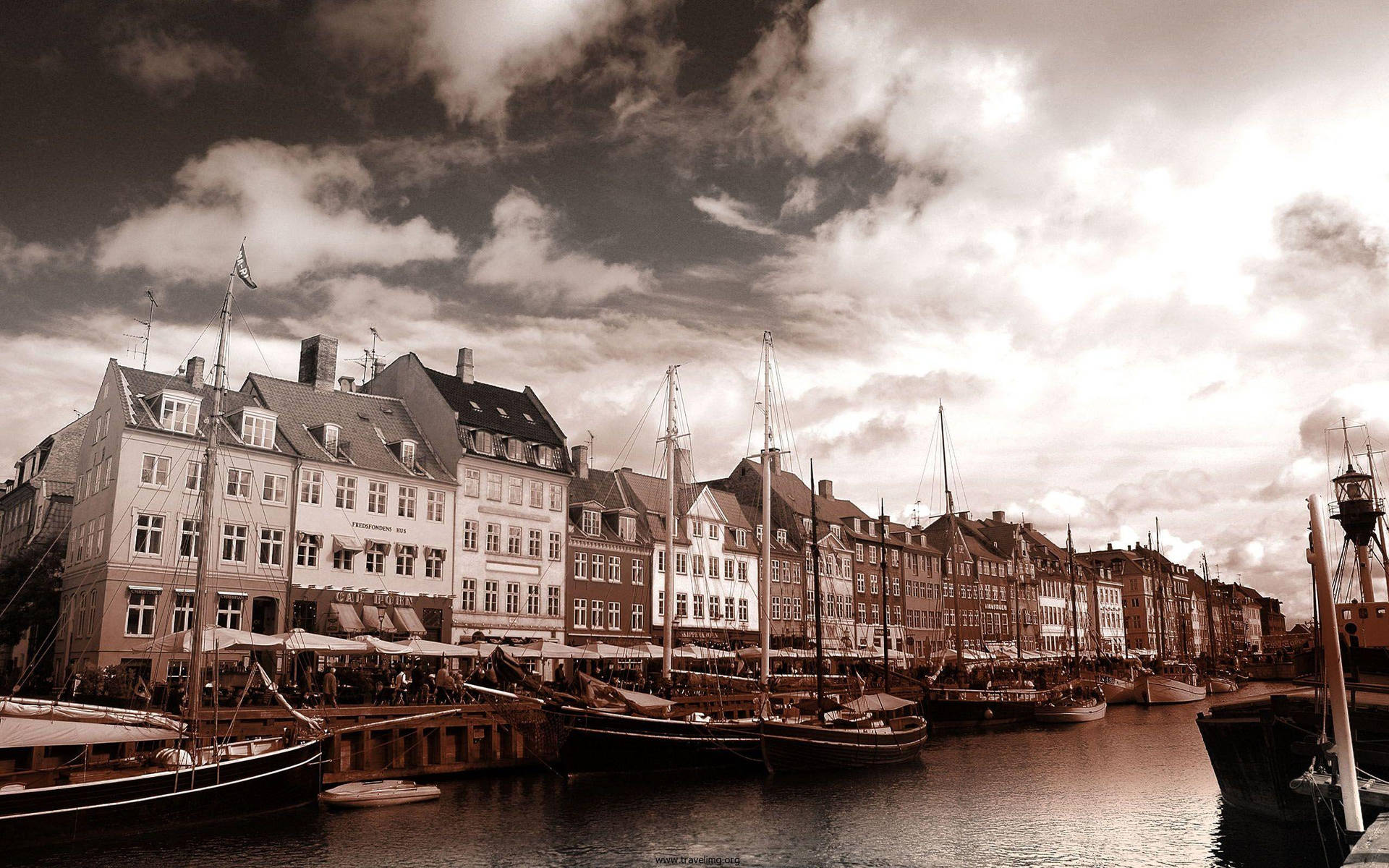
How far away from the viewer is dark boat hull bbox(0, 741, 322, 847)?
22562 millimetres

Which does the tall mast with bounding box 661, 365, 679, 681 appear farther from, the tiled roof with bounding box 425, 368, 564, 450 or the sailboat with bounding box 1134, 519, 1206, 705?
the sailboat with bounding box 1134, 519, 1206, 705

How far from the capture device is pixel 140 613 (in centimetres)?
4131

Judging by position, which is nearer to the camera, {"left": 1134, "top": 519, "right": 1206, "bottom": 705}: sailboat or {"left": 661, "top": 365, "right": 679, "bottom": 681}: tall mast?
{"left": 661, "top": 365, "right": 679, "bottom": 681}: tall mast

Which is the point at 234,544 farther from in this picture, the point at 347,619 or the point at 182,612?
the point at 347,619

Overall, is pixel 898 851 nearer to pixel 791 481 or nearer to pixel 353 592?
pixel 353 592

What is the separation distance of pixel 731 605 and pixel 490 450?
23.5 m

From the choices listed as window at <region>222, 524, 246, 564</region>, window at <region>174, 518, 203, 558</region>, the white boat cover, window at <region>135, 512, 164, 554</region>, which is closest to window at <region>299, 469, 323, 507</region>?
window at <region>222, 524, 246, 564</region>

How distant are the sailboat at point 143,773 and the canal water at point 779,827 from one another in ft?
A: 1.94

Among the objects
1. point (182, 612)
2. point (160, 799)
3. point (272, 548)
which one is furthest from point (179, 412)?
point (160, 799)

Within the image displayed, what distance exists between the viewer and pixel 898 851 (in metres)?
25.8

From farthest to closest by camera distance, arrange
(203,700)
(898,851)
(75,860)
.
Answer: (203,700), (898,851), (75,860)

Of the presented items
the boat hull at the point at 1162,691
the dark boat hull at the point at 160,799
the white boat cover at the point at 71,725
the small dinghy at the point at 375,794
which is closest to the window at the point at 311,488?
the small dinghy at the point at 375,794

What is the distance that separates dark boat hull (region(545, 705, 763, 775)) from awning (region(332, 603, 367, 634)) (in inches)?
531

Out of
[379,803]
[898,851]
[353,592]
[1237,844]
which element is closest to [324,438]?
[353,592]
